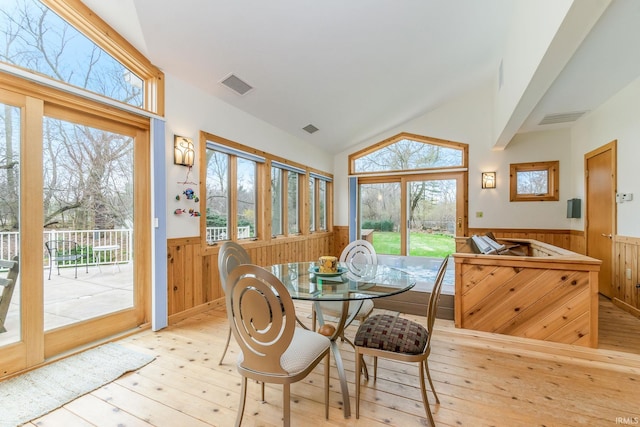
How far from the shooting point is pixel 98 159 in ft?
8.57

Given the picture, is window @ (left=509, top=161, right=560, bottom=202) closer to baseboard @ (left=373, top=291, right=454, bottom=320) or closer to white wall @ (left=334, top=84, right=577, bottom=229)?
white wall @ (left=334, top=84, right=577, bottom=229)

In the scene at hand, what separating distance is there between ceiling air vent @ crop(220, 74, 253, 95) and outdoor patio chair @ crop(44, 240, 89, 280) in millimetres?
2246

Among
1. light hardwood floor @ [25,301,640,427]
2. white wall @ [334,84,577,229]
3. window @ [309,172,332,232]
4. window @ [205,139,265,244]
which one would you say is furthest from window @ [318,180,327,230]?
light hardwood floor @ [25,301,640,427]

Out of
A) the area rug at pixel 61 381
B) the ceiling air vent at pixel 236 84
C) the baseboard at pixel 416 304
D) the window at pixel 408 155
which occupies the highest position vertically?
the ceiling air vent at pixel 236 84

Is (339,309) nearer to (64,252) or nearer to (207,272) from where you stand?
(207,272)

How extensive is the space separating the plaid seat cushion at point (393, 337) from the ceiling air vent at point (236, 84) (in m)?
3.02

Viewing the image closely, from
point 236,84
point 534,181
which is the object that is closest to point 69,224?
point 236,84

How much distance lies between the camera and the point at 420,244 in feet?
19.7

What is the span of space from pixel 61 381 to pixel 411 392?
8.01 ft

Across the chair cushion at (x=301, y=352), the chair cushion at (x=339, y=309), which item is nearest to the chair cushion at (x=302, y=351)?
the chair cushion at (x=301, y=352)

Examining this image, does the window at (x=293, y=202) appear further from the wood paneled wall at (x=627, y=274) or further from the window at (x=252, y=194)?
the wood paneled wall at (x=627, y=274)

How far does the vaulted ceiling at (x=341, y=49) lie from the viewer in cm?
250

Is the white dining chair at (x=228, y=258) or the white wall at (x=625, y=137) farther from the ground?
the white wall at (x=625, y=137)

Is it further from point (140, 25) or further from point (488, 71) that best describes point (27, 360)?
point (488, 71)
